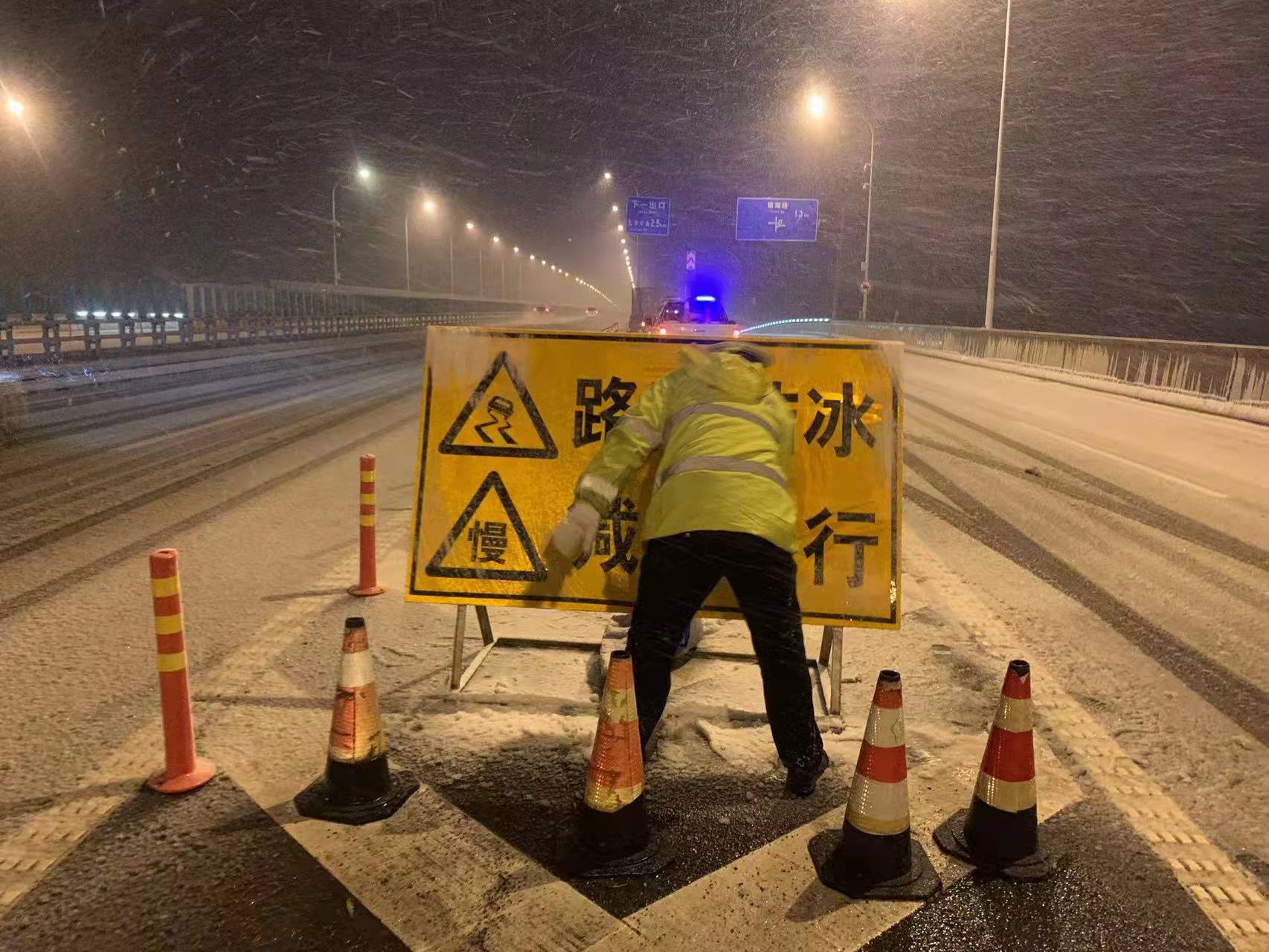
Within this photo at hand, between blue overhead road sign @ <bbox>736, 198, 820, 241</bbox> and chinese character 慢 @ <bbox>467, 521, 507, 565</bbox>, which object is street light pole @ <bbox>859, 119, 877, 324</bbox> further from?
chinese character 慢 @ <bbox>467, 521, 507, 565</bbox>

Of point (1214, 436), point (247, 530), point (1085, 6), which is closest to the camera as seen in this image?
point (247, 530)

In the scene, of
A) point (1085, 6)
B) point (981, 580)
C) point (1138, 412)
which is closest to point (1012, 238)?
point (1085, 6)

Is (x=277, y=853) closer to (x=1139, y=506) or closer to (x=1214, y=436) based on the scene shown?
(x=1139, y=506)

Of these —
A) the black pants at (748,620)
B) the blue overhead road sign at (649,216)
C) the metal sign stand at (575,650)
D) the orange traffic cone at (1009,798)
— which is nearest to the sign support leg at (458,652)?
the metal sign stand at (575,650)

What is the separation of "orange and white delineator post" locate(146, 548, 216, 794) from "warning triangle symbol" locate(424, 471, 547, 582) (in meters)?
1.24

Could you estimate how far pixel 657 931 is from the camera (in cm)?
287

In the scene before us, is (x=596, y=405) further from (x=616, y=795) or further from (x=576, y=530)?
(x=616, y=795)

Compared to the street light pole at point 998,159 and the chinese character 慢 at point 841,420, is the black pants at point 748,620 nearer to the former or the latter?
the chinese character 慢 at point 841,420

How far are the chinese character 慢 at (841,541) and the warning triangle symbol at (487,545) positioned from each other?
50.9 inches

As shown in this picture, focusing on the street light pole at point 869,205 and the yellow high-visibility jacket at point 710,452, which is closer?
the yellow high-visibility jacket at point 710,452

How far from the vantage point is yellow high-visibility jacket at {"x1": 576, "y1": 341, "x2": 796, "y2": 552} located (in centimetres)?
359

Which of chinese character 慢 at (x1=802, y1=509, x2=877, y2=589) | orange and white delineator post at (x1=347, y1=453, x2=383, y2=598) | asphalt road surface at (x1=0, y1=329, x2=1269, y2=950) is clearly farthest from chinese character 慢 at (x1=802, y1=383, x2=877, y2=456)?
orange and white delineator post at (x1=347, y1=453, x2=383, y2=598)

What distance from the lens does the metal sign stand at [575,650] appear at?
14.2 ft

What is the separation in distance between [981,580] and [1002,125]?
76.4ft
